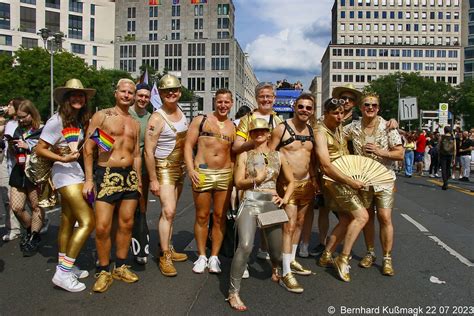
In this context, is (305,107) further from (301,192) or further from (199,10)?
(199,10)

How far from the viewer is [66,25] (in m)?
81.8

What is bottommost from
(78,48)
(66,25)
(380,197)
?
(380,197)

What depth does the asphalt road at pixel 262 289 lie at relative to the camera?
3.86 meters

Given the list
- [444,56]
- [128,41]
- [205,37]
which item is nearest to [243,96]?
[205,37]

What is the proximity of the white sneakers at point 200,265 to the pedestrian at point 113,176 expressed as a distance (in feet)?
2.11

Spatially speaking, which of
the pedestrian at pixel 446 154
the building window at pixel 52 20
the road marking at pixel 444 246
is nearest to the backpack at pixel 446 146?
the pedestrian at pixel 446 154

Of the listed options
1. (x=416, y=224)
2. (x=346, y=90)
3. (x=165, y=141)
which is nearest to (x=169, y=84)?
(x=165, y=141)

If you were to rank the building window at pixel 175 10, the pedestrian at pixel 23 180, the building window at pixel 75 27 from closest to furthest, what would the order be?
the pedestrian at pixel 23 180 → the building window at pixel 75 27 → the building window at pixel 175 10

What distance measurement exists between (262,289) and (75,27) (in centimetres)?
8888

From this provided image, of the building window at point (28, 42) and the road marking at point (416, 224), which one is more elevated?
the building window at point (28, 42)

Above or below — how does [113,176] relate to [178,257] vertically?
above

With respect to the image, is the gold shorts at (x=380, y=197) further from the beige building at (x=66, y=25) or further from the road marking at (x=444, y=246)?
the beige building at (x=66, y=25)

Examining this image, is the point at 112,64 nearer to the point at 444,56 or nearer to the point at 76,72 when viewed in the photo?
the point at 76,72

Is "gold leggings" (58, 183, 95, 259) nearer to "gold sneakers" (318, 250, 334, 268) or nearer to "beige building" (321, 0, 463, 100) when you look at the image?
"gold sneakers" (318, 250, 334, 268)
